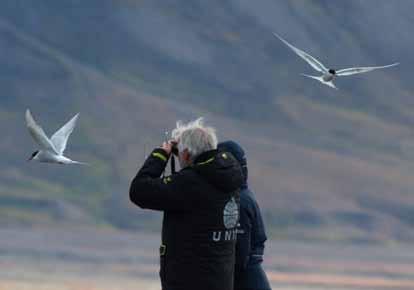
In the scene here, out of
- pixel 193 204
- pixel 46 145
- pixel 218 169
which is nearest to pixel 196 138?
pixel 218 169

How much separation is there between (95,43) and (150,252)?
169 ft

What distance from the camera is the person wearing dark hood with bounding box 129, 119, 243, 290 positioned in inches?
330

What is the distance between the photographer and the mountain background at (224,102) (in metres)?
81.8

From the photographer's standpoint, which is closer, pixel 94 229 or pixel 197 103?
pixel 94 229

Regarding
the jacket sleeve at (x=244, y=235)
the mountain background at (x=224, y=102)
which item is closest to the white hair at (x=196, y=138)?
the jacket sleeve at (x=244, y=235)

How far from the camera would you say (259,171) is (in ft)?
283

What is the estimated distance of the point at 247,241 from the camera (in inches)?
373

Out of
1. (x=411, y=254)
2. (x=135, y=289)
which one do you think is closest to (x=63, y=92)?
(x=411, y=254)

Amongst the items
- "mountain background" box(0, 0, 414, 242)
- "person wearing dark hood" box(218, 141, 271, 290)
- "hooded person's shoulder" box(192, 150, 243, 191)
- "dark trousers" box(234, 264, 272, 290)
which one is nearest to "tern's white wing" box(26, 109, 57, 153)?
"person wearing dark hood" box(218, 141, 271, 290)

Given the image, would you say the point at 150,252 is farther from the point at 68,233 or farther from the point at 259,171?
the point at 259,171

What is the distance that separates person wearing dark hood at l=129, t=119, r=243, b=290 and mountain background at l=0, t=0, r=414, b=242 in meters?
68.5

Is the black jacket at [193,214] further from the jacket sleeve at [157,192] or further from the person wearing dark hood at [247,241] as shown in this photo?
the person wearing dark hood at [247,241]

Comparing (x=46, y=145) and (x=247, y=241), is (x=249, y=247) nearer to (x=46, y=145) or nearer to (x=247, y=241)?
(x=247, y=241)

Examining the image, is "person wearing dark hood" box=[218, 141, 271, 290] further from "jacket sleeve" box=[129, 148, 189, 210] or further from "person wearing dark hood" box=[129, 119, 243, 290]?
"jacket sleeve" box=[129, 148, 189, 210]
